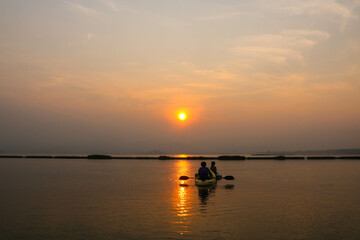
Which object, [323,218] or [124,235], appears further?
[323,218]

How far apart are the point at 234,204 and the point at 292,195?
8.91 meters

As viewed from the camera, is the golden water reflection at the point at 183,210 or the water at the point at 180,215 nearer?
the water at the point at 180,215

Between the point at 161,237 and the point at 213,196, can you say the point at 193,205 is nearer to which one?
the point at 213,196

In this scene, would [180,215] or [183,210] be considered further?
[183,210]

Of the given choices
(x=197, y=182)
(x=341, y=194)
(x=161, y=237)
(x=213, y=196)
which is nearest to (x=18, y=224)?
(x=161, y=237)

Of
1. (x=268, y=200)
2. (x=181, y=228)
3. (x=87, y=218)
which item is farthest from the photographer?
(x=268, y=200)

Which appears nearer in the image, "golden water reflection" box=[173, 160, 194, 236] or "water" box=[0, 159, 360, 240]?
"water" box=[0, 159, 360, 240]

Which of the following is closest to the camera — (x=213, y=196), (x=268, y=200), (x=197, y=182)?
(x=268, y=200)

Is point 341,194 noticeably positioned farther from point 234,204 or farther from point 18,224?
point 18,224

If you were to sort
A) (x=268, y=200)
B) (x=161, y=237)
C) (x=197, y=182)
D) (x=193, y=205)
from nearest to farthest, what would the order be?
(x=161, y=237)
(x=193, y=205)
(x=268, y=200)
(x=197, y=182)

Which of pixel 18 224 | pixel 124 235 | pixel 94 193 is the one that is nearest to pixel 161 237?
pixel 124 235

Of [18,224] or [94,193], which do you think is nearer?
[18,224]

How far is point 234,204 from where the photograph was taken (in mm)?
27891

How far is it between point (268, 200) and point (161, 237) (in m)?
15.7
